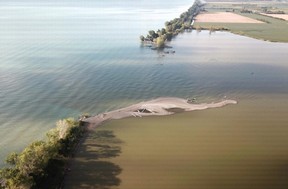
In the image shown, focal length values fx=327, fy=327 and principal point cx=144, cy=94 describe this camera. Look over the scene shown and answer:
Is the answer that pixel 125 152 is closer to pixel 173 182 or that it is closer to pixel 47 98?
pixel 173 182

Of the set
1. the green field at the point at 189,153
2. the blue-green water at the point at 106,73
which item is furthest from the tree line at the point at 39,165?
the blue-green water at the point at 106,73

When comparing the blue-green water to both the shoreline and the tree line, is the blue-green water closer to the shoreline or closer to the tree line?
the shoreline

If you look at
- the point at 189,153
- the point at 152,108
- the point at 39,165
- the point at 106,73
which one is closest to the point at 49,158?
the point at 39,165

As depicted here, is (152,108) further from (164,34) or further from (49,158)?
(164,34)

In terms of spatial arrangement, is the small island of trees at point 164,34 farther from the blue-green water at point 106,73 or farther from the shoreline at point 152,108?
the shoreline at point 152,108

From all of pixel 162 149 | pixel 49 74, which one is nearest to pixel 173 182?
pixel 162 149

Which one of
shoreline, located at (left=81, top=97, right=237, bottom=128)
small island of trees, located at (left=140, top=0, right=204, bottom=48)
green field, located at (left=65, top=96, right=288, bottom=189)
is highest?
small island of trees, located at (left=140, top=0, right=204, bottom=48)

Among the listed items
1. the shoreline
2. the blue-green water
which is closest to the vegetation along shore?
the shoreline
